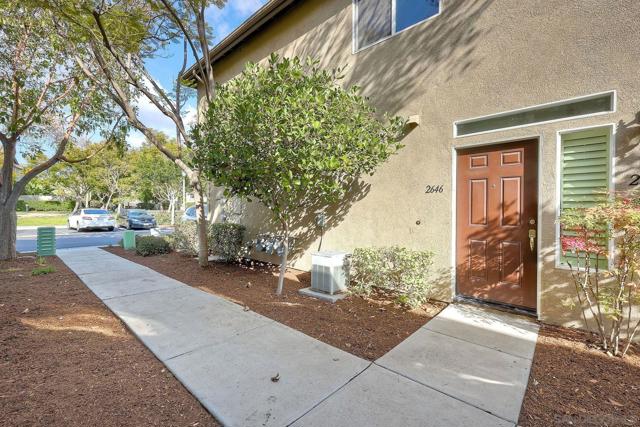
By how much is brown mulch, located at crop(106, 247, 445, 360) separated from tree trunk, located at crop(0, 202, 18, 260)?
440 cm

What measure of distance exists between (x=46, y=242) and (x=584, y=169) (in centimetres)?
1316

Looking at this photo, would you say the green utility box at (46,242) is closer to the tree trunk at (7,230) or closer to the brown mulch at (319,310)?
the tree trunk at (7,230)

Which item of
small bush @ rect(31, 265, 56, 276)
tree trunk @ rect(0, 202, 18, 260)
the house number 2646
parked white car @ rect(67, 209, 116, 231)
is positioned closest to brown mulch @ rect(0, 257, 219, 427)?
small bush @ rect(31, 265, 56, 276)

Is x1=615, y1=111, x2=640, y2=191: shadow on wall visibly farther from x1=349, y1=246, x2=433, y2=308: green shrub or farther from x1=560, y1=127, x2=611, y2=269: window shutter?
x1=349, y1=246, x2=433, y2=308: green shrub

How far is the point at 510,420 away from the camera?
2287mm

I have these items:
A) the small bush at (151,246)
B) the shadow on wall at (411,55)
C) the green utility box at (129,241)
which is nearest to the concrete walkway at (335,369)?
the shadow on wall at (411,55)

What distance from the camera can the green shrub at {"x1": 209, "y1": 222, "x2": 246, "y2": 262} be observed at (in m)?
8.06

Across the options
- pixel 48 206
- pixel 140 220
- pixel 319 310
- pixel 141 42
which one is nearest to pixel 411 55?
pixel 319 310

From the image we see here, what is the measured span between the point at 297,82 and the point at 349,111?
98 centimetres

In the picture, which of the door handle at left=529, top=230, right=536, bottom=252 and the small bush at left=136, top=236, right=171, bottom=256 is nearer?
the door handle at left=529, top=230, right=536, bottom=252

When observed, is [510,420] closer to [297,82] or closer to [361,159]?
[361,159]

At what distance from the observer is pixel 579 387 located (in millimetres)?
2742

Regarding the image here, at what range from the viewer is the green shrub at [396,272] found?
183 inches

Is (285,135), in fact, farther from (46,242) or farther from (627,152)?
(46,242)
